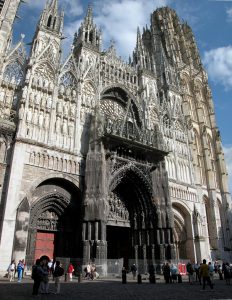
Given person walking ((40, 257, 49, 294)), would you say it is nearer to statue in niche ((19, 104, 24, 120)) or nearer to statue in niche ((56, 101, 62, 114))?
statue in niche ((19, 104, 24, 120))

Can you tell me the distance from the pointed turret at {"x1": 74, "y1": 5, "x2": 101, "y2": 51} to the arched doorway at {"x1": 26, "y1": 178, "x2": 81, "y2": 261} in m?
14.8

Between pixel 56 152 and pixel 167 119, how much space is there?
14289mm

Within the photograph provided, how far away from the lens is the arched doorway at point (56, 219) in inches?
740

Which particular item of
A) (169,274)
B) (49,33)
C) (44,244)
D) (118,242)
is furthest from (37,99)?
(169,274)

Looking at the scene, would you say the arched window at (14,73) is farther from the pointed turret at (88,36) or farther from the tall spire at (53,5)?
the tall spire at (53,5)

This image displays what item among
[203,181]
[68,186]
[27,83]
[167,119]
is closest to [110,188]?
[68,186]

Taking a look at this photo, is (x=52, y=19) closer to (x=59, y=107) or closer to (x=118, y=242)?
(x=59, y=107)

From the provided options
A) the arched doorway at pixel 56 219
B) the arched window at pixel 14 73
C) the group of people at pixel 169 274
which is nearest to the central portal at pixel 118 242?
the arched doorway at pixel 56 219

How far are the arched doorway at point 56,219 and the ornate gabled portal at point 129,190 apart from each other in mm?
1970

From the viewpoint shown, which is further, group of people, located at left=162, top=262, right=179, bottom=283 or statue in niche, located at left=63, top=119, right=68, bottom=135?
statue in niche, located at left=63, top=119, right=68, bottom=135

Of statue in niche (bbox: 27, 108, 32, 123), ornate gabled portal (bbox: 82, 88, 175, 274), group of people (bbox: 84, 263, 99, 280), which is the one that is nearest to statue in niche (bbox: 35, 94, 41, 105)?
statue in niche (bbox: 27, 108, 32, 123)

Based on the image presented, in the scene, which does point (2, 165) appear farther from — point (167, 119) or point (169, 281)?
point (167, 119)

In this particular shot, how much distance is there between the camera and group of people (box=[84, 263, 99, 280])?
629 inches

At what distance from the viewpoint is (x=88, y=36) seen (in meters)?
28.3
